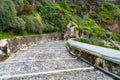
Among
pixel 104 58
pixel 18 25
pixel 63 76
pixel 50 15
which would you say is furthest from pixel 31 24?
pixel 63 76

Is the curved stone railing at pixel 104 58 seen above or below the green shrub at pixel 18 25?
below

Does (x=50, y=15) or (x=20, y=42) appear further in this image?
(x=50, y=15)

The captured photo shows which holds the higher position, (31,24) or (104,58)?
(31,24)

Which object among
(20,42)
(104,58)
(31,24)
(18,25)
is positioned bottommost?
(20,42)

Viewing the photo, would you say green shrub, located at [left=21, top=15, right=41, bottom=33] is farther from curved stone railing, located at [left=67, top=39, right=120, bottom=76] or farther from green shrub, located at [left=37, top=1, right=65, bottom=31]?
curved stone railing, located at [left=67, top=39, right=120, bottom=76]

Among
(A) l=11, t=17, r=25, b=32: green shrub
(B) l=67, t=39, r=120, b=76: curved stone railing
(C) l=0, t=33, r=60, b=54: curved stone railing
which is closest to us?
(B) l=67, t=39, r=120, b=76: curved stone railing

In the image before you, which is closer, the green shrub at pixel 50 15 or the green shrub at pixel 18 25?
the green shrub at pixel 18 25

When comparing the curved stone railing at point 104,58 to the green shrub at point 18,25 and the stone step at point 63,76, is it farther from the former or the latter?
the green shrub at point 18,25

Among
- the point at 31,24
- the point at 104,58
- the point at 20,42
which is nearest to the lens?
the point at 104,58

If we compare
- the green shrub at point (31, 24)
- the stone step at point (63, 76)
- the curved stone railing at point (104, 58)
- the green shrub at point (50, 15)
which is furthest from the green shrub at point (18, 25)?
the green shrub at point (50, 15)

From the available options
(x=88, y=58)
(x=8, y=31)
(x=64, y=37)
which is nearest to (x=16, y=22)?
(x=8, y=31)

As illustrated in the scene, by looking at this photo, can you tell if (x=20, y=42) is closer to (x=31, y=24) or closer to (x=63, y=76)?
(x=31, y=24)

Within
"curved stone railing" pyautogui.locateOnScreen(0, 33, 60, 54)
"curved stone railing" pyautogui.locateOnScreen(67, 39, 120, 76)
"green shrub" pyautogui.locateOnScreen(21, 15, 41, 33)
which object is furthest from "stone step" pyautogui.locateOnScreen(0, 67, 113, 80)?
"green shrub" pyautogui.locateOnScreen(21, 15, 41, 33)

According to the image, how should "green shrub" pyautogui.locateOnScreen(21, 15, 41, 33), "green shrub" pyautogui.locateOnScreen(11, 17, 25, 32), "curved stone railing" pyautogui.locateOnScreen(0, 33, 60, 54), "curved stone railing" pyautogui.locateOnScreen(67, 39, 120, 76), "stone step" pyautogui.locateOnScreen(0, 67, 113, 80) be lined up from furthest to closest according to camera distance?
"green shrub" pyautogui.locateOnScreen(21, 15, 41, 33) < "green shrub" pyautogui.locateOnScreen(11, 17, 25, 32) < "curved stone railing" pyautogui.locateOnScreen(0, 33, 60, 54) < "curved stone railing" pyautogui.locateOnScreen(67, 39, 120, 76) < "stone step" pyautogui.locateOnScreen(0, 67, 113, 80)
